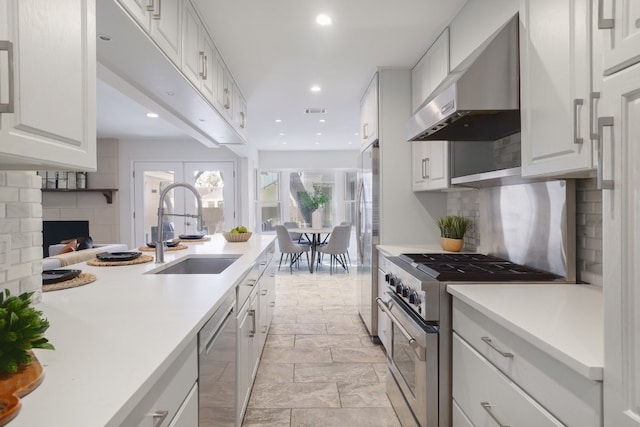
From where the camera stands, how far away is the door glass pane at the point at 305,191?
8.48 metres

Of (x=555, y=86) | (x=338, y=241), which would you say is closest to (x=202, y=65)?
(x=555, y=86)

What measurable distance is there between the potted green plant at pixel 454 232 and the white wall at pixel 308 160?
5.64 m

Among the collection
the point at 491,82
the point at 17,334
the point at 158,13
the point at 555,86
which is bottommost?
the point at 17,334

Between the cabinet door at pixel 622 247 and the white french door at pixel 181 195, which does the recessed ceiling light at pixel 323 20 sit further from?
the white french door at pixel 181 195

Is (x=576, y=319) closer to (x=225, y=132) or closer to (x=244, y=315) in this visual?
(x=244, y=315)

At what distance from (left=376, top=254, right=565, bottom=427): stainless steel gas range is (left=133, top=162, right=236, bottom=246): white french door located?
527cm

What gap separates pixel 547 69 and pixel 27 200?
196 centimetres

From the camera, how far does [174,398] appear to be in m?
1.00

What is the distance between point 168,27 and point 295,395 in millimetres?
2252

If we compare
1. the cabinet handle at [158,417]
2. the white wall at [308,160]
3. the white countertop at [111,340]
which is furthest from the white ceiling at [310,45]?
the white wall at [308,160]

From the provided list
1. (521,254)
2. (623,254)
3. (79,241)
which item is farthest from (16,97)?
(79,241)

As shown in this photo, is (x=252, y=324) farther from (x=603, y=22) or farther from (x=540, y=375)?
(x=603, y=22)

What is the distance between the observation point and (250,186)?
722cm

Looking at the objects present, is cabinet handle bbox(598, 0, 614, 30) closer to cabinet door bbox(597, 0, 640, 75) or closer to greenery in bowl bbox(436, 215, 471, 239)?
cabinet door bbox(597, 0, 640, 75)
